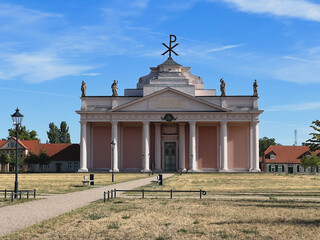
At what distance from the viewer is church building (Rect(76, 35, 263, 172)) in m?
80.1

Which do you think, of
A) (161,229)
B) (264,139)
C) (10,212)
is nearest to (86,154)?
(10,212)

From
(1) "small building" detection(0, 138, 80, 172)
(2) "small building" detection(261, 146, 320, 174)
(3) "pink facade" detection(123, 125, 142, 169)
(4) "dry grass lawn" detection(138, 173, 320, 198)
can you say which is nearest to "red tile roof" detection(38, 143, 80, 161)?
(1) "small building" detection(0, 138, 80, 172)

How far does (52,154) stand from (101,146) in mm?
16690

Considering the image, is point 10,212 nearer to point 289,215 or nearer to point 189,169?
point 289,215

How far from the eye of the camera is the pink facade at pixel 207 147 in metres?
83.2

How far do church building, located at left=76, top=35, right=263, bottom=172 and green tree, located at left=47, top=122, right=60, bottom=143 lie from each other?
57159mm

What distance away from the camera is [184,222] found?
18578 millimetres

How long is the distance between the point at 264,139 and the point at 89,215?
128354mm

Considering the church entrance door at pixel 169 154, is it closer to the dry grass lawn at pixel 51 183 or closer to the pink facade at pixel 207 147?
the pink facade at pixel 207 147

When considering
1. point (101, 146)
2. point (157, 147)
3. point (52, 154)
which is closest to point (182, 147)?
point (157, 147)

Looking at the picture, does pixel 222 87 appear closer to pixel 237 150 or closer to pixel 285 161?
pixel 237 150

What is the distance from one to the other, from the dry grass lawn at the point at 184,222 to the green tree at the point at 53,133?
115745mm

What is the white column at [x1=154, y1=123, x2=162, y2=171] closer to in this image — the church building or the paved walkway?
the church building

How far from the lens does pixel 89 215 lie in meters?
20.3
